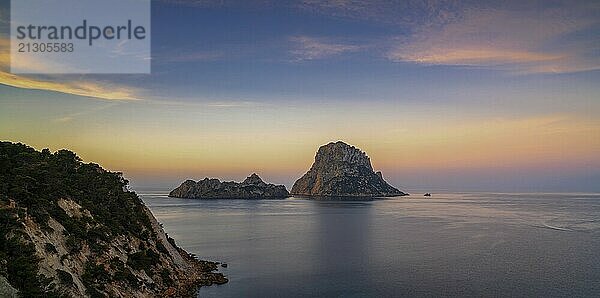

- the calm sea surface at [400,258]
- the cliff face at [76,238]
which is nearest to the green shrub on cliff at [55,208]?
the cliff face at [76,238]

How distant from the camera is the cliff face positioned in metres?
27.1

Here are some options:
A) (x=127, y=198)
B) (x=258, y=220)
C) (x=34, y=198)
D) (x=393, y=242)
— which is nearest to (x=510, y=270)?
(x=393, y=242)

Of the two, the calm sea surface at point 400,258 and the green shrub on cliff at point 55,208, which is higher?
the green shrub on cliff at point 55,208

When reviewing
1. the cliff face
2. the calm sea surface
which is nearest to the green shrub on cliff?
the cliff face

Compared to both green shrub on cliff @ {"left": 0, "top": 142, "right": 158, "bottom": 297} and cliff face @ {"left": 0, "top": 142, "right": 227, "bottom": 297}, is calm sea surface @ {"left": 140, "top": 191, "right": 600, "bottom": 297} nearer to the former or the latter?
cliff face @ {"left": 0, "top": 142, "right": 227, "bottom": 297}

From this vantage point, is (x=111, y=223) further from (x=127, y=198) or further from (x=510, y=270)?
(x=510, y=270)

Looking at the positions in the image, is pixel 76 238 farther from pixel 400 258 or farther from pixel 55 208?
pixel 400 258

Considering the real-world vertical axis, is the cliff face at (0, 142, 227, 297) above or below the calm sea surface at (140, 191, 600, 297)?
above

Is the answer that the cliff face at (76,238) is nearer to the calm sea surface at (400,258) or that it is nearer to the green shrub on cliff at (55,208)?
the green shrub on cliff at (55,208)

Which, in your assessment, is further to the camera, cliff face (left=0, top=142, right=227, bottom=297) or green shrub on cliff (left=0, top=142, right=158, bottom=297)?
cliff face (left=0, top=142, right=227, bottom=297)

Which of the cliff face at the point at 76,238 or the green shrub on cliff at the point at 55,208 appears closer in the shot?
the green shrub on cliff at the point at 55,208

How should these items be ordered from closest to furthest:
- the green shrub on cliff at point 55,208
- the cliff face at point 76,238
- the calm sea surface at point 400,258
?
the green shrub on cliff at point 55,208
the cliff face at point 76,238
the calm sea surface at point 400,258

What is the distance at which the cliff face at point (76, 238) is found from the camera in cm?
2709

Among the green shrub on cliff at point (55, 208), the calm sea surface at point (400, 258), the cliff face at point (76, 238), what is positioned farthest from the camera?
the calm sea surface at point (400, 258)
